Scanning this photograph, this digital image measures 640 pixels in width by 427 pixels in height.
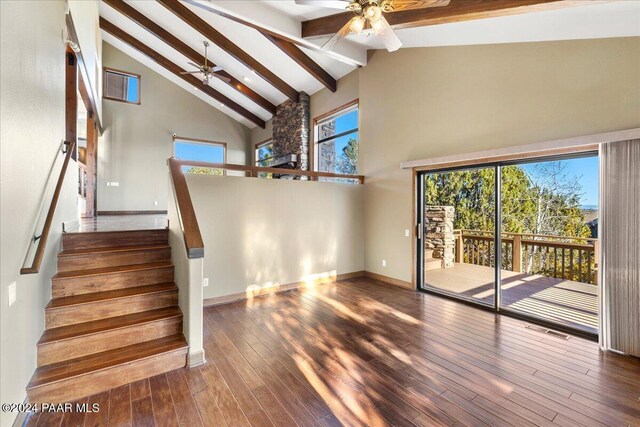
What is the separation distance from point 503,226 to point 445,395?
273 centimetres

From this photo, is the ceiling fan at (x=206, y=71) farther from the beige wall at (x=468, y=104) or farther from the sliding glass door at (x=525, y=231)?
the sliding glass door at (x=525, y=231)

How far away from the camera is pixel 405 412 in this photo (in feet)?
6.75

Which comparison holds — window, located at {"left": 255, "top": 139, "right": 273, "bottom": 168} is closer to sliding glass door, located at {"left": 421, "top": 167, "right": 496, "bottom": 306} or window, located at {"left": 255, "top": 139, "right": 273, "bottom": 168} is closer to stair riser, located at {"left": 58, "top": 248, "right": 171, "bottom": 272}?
sliding glass door, located at {"left": 421, "top": 167, "right": 496, "bottom": 306}

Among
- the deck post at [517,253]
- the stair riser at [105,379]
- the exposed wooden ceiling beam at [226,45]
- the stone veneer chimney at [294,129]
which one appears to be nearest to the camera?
the stair riser at [105,379]

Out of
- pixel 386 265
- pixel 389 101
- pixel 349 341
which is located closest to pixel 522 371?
pixel 349 341

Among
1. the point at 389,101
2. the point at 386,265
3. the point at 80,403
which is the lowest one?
the point at 80,403

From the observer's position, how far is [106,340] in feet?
8.43

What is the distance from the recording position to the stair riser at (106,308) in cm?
257

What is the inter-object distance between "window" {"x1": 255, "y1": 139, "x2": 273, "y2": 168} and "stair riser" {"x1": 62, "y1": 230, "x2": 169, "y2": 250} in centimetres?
646

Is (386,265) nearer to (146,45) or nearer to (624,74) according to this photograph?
(624,74)

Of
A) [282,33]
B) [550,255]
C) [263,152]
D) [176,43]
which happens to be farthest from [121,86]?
[550,255]

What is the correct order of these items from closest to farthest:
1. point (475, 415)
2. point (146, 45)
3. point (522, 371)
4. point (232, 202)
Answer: point (475, 415), point (522, 371), point (232, 202), point (146, 45)

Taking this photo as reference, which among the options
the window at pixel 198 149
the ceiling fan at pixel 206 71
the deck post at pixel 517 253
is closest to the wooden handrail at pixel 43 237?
the ceiling fan at pixel 206 71

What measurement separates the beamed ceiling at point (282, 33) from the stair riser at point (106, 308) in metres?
4.08
